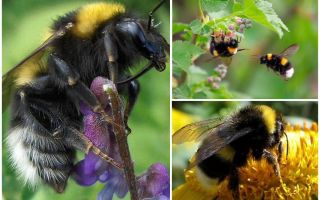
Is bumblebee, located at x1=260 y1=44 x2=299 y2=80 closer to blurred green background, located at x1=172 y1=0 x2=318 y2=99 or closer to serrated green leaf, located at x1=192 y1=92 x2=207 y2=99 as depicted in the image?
blurred green background, located at x1=172 y1=0 x2=318 y2=99

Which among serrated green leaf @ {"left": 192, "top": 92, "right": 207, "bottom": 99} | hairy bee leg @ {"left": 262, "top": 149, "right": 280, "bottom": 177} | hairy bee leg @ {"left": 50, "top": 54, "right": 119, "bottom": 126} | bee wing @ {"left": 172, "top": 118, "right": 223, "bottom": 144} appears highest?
hairy bee leg @ {"left": 50, "top": 54, "right": 119, "bottom": 126}

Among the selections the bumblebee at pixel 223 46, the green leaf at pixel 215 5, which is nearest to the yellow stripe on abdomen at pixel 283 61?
the bumblebee at pixel 223 46

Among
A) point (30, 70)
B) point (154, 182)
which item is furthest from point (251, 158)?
point (30, 70)

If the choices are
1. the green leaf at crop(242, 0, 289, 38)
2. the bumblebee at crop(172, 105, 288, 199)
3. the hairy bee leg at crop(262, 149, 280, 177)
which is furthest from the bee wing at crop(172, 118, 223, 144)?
the green leaf at crop(242, 0, 289, 38)

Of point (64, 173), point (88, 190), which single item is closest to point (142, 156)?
point (88, 190)

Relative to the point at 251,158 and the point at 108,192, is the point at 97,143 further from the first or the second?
the point at 251,158
